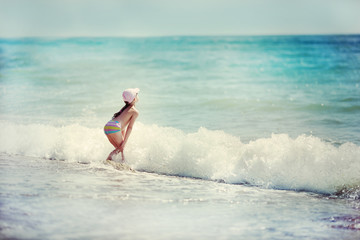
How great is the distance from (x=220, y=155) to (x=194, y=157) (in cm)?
35

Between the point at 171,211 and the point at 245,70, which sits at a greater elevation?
the point at 245,70

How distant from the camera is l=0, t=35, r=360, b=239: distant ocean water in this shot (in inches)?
153

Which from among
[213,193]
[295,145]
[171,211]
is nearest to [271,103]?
[295,145]

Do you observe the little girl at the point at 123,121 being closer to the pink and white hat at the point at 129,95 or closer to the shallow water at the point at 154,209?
the pink and white hat at the point at 129,95

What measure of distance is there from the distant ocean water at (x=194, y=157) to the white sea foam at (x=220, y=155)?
2 centimetres

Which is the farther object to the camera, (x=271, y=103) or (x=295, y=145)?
(x=271, y=103)

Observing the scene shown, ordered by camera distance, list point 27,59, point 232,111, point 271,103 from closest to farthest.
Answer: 1. point 232,111
2. point 271,103
3. point 27,59

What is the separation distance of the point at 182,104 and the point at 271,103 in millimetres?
2181

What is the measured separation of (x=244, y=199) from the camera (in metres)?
4.63

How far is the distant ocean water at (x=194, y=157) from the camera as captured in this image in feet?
12.7

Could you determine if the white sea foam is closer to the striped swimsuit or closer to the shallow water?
the shallow water

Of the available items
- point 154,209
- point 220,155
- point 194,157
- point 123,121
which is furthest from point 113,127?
point 154,209

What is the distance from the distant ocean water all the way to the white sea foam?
0.05 ft

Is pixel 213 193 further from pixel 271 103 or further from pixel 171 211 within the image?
pixel 271 103
